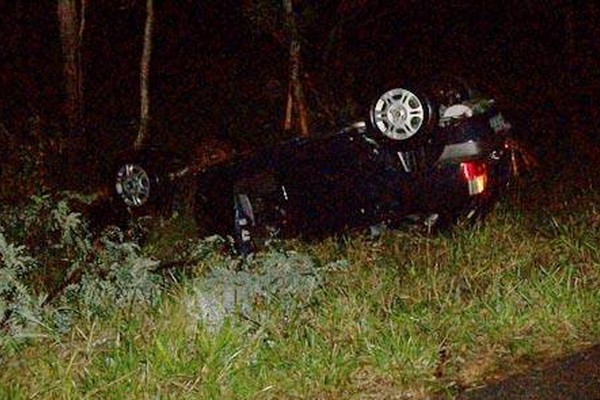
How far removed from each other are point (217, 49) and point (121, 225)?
30.8 feet

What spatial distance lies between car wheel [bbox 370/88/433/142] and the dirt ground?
7.61ft

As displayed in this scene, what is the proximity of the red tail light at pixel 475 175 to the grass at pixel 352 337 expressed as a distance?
562 millimetres

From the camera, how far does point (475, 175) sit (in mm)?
6664

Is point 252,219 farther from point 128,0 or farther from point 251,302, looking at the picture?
point 128,0

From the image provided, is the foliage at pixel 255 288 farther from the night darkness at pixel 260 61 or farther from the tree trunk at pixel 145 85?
the night darkness at pixel 260 61

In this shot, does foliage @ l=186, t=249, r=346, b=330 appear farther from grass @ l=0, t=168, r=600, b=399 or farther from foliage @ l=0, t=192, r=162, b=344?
foliage @ l=0, t=192, r=162, b=344

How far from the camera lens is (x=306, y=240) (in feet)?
23.6

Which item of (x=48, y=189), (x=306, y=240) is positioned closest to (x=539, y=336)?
(x=306, y=240)

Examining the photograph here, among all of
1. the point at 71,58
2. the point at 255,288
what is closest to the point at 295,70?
the point at 71,58

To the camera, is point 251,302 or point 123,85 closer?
point 251,302

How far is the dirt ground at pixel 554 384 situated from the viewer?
4297mm

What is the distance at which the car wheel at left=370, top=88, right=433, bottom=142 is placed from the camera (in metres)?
6.55

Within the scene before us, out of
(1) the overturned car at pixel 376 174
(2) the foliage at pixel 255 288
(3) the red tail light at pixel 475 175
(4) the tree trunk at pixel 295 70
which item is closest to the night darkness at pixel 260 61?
(4) the tree trunk at pixel 295 70

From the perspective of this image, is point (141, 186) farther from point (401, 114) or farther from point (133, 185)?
point (401, 114)
